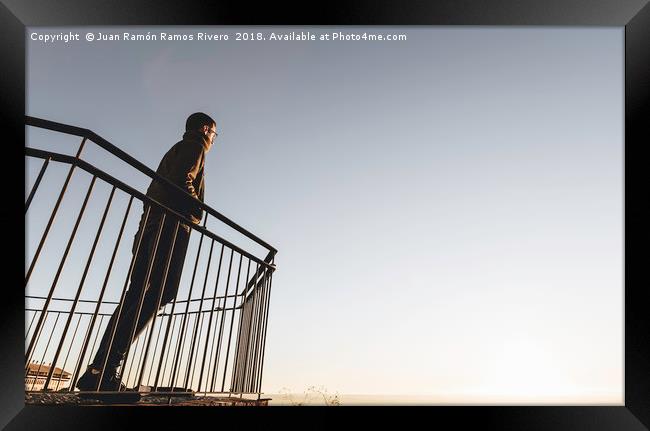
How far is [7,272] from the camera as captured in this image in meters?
2.47

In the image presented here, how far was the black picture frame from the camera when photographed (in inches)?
94.4

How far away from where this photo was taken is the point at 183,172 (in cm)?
303

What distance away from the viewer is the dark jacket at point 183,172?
2.88 metres

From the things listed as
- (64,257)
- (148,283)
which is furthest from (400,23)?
(64,257)

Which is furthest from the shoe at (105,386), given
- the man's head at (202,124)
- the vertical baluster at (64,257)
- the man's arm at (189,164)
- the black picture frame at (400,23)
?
the man's head at (202,124)

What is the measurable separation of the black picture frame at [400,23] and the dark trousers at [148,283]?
0.39 metres

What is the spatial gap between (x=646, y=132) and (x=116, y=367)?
2984 mm

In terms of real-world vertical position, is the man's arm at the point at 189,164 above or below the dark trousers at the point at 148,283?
above

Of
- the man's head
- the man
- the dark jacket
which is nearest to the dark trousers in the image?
the man

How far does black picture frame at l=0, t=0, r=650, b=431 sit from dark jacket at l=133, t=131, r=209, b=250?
→ 0.73m

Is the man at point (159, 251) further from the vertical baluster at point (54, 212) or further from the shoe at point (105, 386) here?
the vertical baluster at point (54, 212)

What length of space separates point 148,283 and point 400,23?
6.39ft

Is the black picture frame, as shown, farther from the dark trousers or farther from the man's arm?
the man's arm

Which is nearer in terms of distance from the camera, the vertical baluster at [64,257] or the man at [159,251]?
the vertical baluster at [64,257]
